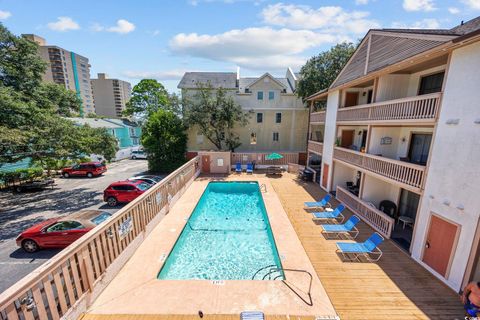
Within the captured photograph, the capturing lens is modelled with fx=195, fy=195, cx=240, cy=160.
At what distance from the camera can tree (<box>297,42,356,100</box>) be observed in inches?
871

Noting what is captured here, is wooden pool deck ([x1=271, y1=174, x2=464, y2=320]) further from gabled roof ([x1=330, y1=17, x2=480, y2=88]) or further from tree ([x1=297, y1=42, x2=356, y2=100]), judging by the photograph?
tree ([x1=297, y1=42, x2=356, y2=100])

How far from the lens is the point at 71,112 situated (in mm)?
21094

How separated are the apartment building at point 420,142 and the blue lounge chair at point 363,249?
1398mm

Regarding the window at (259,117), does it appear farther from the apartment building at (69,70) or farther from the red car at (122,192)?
the apartment building at (69,70)

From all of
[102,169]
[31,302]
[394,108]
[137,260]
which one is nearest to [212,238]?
[137,260]

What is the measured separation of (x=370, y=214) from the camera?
991cm

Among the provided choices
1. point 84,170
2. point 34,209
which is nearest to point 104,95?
point 84,170

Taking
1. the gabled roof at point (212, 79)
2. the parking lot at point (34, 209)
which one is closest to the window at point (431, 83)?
the parking lot at point (34, 209)

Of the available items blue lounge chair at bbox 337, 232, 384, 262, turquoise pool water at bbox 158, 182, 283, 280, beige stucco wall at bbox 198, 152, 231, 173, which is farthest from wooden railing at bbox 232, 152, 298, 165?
blue lounge chair at bbox 337, 232, 384, 262

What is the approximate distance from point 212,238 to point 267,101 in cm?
2004

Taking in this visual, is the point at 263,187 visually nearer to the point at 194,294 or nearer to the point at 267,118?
the point at 194,294

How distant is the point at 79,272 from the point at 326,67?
85.5ft

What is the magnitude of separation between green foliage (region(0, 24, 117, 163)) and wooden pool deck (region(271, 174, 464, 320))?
17.7m

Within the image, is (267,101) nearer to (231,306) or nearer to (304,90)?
(304,90)
